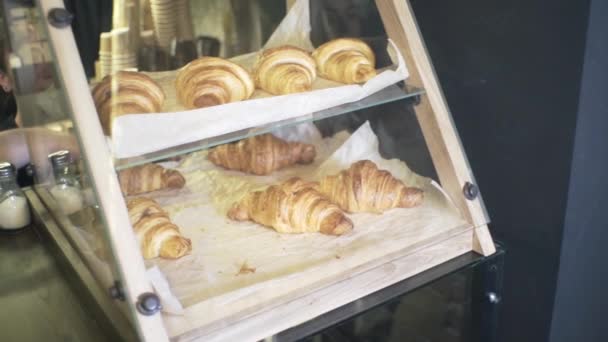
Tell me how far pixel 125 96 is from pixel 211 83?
145 mm

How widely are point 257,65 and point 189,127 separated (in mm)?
229

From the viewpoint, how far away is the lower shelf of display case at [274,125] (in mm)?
728

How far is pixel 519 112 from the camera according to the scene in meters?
1.08

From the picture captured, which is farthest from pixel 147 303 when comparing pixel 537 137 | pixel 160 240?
pixel 537 137

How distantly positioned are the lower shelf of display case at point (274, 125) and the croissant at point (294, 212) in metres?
0.17

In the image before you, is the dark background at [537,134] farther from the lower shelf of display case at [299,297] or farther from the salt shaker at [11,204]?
the salt shaker at [11,204]

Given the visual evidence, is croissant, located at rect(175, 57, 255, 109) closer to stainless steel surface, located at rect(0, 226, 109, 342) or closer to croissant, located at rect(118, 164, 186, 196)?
croissant, located at rect(118, 164, 186, 196)

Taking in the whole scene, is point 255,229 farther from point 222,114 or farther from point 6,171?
point 6,171

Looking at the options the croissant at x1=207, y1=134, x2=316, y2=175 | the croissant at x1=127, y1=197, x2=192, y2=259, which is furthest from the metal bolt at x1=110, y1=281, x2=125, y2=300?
the croissant at x1=207, y1=134, x2=316, y2=175

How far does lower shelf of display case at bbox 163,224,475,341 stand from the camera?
0.76 m

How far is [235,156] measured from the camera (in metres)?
1.20

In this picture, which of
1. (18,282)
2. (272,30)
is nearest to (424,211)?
(272,30)

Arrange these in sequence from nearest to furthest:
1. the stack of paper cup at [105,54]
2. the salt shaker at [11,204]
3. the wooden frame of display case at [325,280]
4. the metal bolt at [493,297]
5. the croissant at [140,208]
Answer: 1. the wooden frame of display case at [325,280]
2. the stack of paper cup at [105,54]
3. the croissant at [140,208]
4. the metal bolt at [493,297]
5. the salt shaker at [11,204]

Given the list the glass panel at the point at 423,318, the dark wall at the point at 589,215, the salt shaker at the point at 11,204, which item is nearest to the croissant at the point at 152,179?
the salt shaker at the point at 11,204
